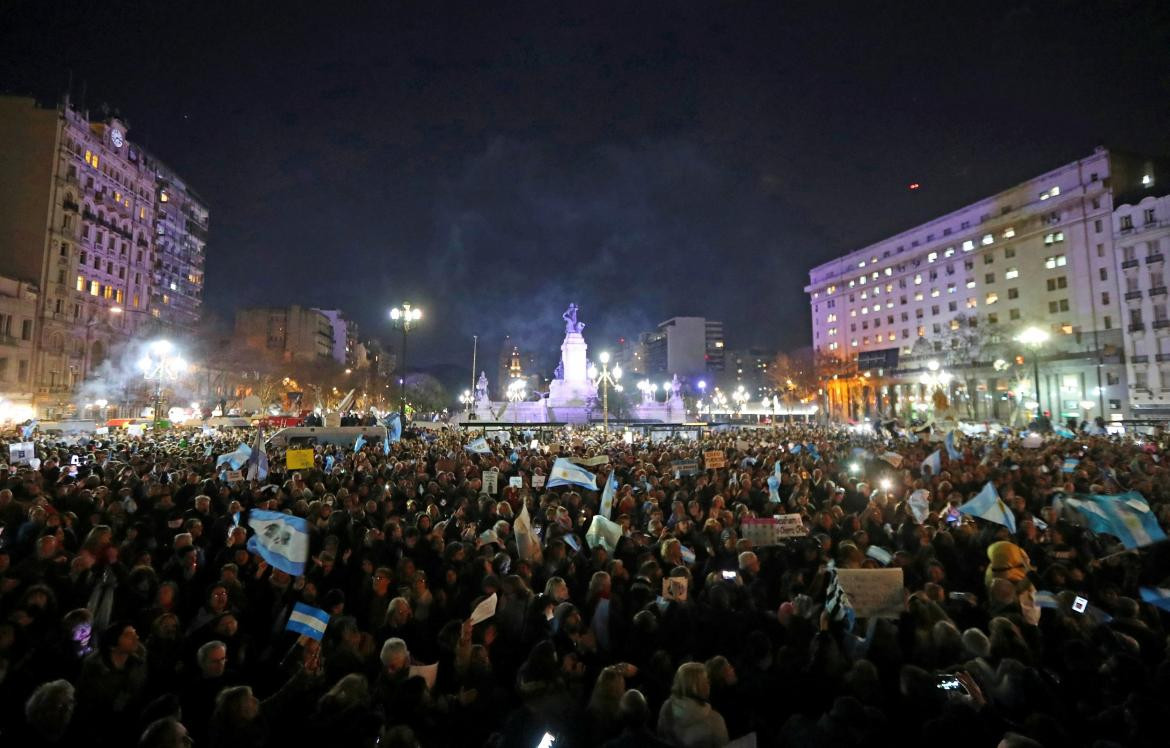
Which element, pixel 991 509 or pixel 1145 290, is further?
pixel 1145 290

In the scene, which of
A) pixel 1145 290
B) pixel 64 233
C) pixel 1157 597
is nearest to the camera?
pixel 1157 597

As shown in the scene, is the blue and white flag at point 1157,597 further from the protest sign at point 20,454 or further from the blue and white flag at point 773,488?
the protest sign at point 20,454

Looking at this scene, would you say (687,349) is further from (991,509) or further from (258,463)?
(991,509)

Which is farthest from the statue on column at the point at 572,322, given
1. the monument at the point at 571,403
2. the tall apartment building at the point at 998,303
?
the tall apartment building at the point at 998,303

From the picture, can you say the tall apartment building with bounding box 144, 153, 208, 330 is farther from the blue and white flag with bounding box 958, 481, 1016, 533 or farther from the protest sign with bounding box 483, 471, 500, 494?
the blue and white flag with bounding box 958, 481, 1016, 533

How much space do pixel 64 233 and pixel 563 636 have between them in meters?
68.1

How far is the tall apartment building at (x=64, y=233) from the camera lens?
50.0 metres

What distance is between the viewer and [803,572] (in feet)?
22.9

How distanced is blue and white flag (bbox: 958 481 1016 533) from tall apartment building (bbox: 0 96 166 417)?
59642mm

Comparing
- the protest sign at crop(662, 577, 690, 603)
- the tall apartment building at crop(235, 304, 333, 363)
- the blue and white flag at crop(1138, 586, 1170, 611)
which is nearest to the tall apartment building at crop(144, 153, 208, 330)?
the tall apartment building at crop(235, 304, 333, 363)

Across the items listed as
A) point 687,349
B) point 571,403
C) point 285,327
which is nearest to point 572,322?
point 571,403

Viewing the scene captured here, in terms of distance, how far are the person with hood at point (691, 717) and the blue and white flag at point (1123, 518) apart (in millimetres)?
7072

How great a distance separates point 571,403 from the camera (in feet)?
206

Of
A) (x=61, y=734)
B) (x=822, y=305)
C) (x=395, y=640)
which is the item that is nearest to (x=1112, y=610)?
(x=395, y=640)
